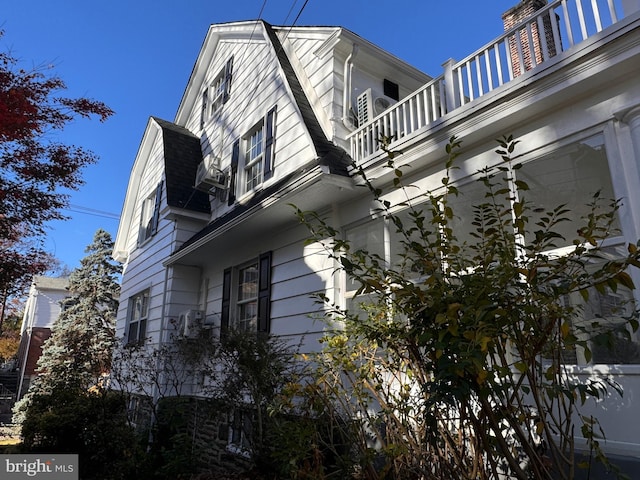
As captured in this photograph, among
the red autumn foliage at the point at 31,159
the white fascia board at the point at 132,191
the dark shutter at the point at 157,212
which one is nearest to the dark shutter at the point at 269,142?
the red autumn foliage at the point at 31,159

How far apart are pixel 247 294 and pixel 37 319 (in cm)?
2595

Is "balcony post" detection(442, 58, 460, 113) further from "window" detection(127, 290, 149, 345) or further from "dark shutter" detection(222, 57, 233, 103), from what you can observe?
"window" detection(127, 290, 149, 345)

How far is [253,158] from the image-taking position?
27.5 ft

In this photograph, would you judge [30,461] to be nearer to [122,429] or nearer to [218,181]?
[122,429]

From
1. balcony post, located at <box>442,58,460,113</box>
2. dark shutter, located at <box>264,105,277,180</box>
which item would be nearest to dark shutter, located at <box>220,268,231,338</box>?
dark shutter, located at <box>264,105,277,180</box>

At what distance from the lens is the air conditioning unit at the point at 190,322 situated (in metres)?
8.34

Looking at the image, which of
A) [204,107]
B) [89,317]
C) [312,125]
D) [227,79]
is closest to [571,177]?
[312,125]

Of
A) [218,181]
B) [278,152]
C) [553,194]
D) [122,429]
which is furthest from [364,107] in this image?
[122,429]

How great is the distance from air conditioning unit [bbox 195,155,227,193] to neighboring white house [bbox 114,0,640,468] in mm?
43

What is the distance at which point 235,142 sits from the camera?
8.95 meters

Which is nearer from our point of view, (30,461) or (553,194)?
(553,194)

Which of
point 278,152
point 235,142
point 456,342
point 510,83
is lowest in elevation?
point 456,342

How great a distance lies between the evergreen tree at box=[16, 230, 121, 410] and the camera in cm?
1638

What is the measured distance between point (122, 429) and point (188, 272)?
416 centimetres
